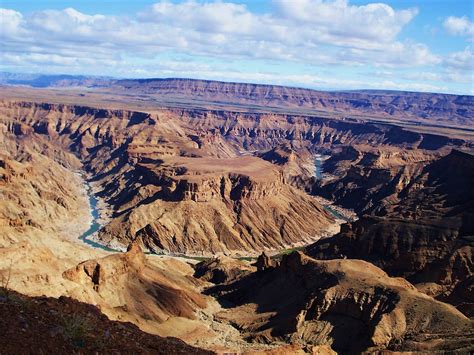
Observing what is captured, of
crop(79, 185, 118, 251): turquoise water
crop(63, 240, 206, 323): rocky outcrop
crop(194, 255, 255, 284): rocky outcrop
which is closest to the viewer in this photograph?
crop(63, 240, 206, 323): rocky outcrop

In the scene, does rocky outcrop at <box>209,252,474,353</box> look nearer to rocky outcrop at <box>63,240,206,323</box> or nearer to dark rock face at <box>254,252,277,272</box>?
dark rock face at <box>254,252,277,272</box>

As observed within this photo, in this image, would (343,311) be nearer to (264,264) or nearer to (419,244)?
(264,264)

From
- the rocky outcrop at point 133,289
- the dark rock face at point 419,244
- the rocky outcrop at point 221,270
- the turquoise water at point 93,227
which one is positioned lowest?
the turquoise water at point 93,227

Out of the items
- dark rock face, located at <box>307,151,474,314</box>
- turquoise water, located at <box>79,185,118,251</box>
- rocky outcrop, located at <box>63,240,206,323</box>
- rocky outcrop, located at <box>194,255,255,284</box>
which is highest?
dark rock face, located at <box>307,151,474,314</box>

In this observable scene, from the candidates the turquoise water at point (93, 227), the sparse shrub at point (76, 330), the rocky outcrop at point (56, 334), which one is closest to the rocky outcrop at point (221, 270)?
the turquoise water at point (93, 227)

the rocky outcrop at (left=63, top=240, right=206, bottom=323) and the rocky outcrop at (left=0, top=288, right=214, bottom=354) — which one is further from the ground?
the rocky outcrop at (left=0, top=288, right=214, bottom=354)

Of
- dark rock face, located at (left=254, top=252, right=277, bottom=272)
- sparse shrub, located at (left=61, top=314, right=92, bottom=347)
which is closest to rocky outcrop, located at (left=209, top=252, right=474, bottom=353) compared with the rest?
dark rock face, located at (left=254, top=252, right=277, bottom=272)

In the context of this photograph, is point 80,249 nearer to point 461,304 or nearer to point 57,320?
point 461,304

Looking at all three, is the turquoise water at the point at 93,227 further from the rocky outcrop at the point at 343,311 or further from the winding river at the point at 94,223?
the rocky outcrop at the point at 343,311

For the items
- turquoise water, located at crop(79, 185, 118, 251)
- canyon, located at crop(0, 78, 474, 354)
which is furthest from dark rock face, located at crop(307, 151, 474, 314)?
turquoise water, located at crop(79, 185, 118, 251)

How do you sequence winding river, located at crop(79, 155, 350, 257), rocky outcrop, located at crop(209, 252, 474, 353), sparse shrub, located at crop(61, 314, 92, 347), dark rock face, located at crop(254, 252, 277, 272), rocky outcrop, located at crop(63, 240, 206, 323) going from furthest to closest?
winding river, located at crop(79, 155, 350, 257) < dark rock face, located at crop(254, 252, 277, 272) < rocky outcrop, located at crop(63, 240, 206, 323) < rocky outcrop, located at crop(209, 252, 474, 353) < sparse shrub, located at crop(61, 314, 92, 347)

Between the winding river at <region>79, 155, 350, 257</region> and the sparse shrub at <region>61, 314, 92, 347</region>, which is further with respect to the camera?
the winding river at <region>79, 155, 350, 257</region>
